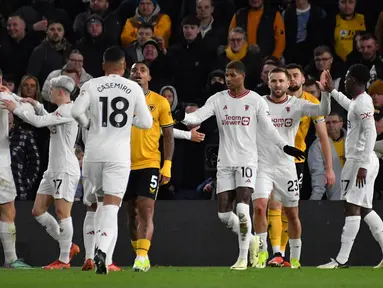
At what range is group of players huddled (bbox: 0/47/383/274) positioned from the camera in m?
12.9

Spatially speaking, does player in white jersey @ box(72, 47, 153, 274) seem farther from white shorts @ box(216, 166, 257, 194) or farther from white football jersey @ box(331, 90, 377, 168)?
white football jersey @ box(331, 90, 377, 168)

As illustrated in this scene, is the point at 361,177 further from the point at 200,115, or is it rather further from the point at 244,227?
the point at 200,115

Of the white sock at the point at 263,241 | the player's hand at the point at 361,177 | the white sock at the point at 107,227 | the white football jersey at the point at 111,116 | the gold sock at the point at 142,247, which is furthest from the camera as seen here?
the player's hand at the point at 361,177

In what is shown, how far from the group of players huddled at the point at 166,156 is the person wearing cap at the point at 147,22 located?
16.7ft

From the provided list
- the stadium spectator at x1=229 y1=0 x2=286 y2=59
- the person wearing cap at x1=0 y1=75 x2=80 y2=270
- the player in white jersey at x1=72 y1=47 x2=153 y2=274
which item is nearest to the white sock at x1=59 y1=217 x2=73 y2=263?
the person wearing cap at x1=0 y1=75 x2=80 y2=270

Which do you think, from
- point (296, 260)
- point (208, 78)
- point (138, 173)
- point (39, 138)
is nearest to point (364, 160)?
point (296, 260)

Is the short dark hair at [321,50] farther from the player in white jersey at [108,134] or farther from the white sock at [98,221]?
the white sock at [98,221]

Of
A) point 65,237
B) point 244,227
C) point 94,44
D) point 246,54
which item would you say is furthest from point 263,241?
point 94,44

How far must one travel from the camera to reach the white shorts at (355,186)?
49.4 ft

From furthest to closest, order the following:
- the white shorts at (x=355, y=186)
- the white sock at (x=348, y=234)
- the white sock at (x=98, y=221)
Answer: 1. the white sock at (x=348, y=234)
2. the white shorts at (x=355, y=186)
3. the white sock at (x=98, y=221)

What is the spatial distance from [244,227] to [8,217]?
10.7 feet

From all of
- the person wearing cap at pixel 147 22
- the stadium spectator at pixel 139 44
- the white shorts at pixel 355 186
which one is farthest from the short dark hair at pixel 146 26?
the white shorts at pixel 355 186

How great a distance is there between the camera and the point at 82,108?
499 inches

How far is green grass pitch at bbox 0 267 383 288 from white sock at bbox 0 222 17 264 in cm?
140
